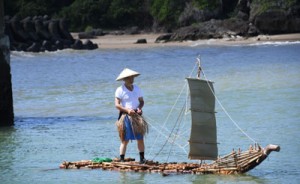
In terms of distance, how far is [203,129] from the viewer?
41.0ft

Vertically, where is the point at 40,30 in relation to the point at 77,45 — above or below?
above

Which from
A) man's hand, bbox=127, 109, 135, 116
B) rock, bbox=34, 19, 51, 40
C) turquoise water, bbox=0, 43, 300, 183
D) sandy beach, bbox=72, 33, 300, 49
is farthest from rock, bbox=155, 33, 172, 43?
man's hand, bbox=127, 109, 135, 116

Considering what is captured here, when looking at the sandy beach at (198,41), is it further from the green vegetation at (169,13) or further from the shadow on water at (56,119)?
the shadow on water at (56,119)

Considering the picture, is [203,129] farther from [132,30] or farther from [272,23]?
[132,30]

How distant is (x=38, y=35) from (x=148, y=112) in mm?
29956

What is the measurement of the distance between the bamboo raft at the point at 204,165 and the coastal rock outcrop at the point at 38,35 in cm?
3405

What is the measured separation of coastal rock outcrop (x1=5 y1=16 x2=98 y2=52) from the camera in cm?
4747

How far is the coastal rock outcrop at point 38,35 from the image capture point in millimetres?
47469

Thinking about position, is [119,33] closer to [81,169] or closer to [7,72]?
[7,72]

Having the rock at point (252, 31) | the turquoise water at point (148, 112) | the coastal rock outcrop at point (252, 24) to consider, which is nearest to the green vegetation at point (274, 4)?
the coastal rock outcrop at point (252, 24)

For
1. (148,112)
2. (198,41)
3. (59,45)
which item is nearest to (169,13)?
(198,41)

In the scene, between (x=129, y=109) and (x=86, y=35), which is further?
(x=86, y=35)

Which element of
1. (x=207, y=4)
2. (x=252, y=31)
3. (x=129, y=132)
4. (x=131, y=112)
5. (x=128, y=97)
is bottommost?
(x=129, y=132)

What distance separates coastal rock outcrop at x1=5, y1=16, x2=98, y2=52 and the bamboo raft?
112ft
